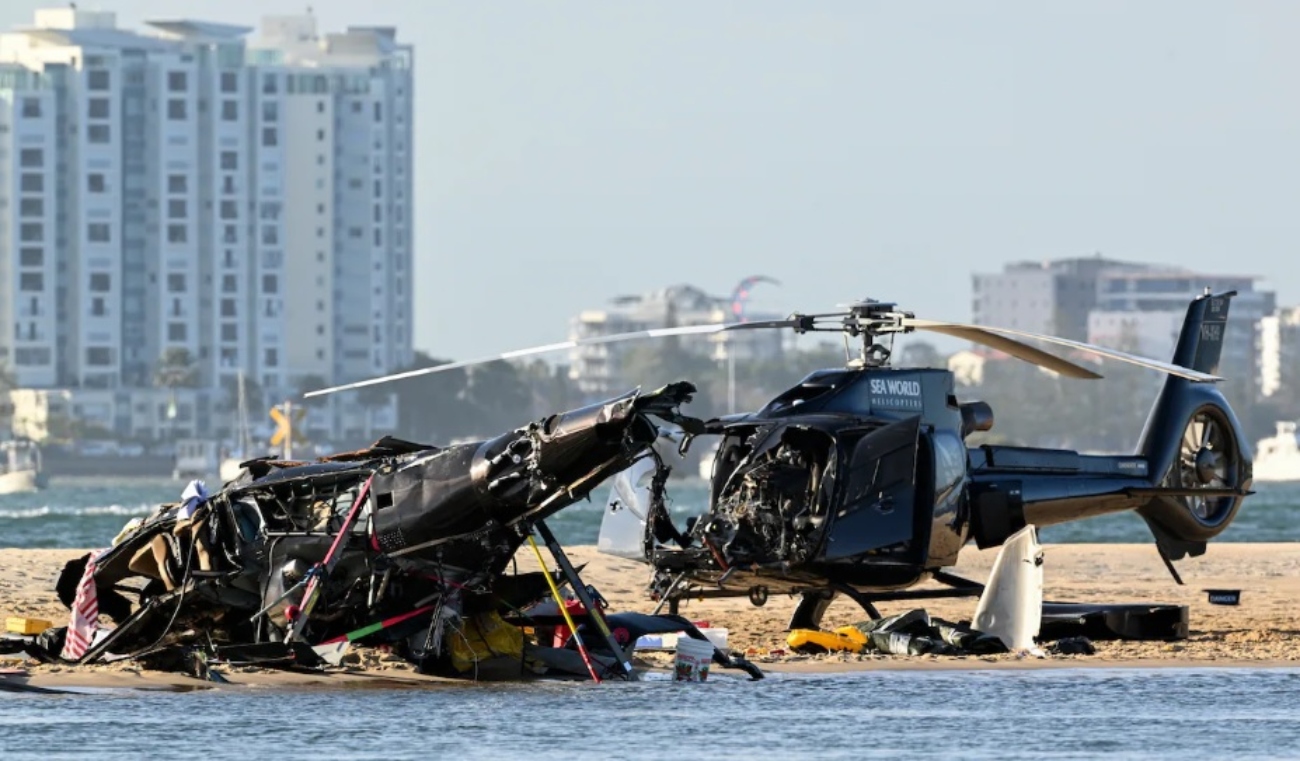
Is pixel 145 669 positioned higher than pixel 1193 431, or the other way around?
pixel 1193 431

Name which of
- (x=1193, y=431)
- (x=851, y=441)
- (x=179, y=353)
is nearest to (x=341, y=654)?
(x=851, y=441)

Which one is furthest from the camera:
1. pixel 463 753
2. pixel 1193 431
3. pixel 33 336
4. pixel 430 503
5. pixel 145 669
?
pixel 33 336

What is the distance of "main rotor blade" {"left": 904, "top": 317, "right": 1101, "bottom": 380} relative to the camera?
22.2 m

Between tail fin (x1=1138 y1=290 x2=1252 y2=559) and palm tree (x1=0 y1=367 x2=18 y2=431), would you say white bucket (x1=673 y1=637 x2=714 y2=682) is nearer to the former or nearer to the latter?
tail fin (x1=1138 y1=290 x2=1252 y2=559)

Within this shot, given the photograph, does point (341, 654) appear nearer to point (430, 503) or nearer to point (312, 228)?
point (430, 503)

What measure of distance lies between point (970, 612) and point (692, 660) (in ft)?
28.1

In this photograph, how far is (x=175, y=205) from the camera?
17888 cm

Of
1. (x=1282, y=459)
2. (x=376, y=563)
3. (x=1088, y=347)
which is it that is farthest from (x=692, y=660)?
(x=1282, y=459)

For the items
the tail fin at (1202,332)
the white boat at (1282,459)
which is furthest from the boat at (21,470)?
the tail fin at (1202,332)

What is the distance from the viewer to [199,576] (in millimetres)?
20875

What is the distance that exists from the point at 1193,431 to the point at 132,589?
11.8 metres

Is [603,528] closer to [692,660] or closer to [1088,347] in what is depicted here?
[692,660]

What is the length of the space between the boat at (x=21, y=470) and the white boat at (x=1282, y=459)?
90131mm

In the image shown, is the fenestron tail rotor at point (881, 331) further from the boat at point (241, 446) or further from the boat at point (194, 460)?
the boat at point (194, 460)
